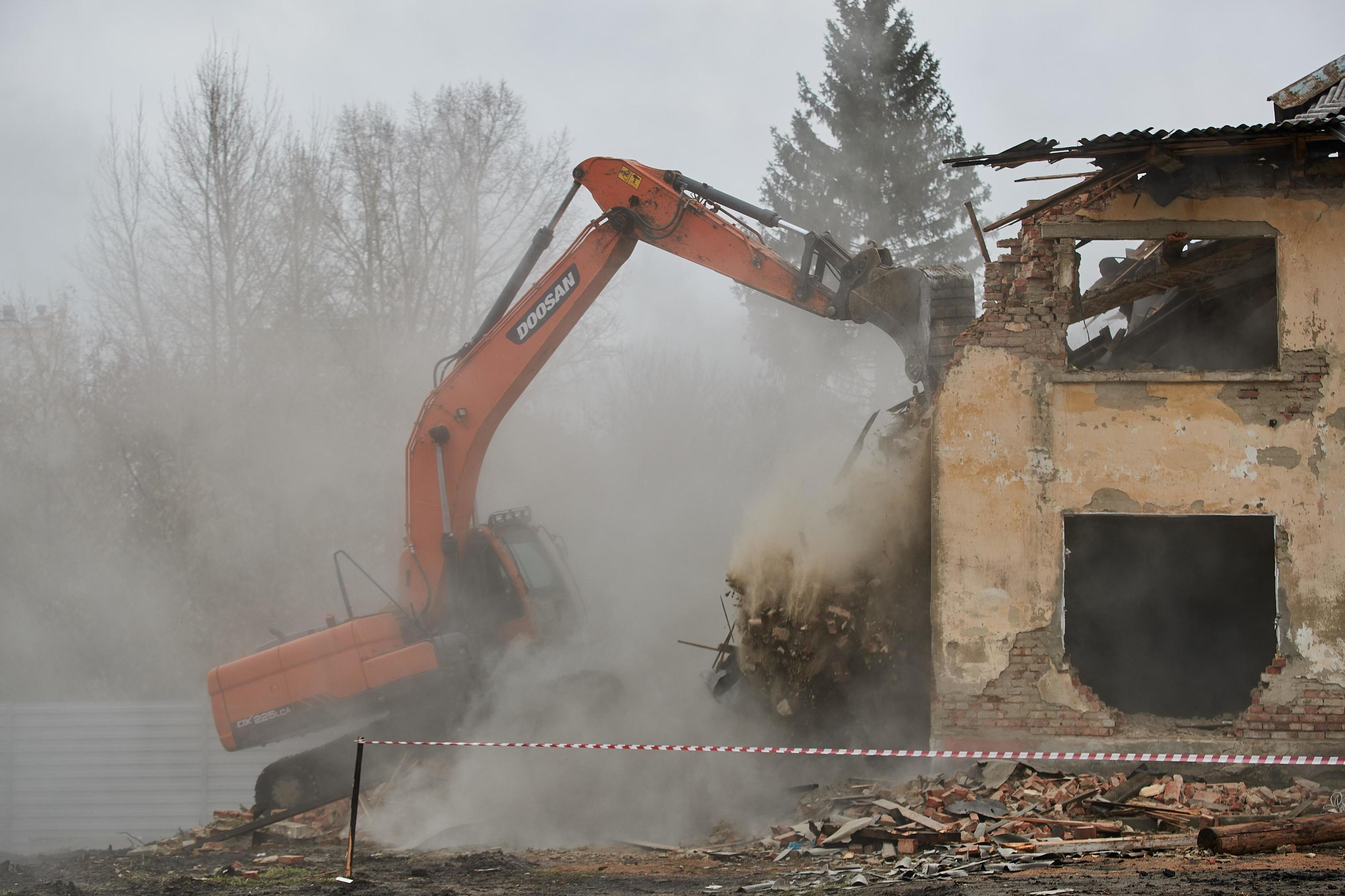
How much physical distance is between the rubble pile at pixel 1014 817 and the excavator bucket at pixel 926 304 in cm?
328

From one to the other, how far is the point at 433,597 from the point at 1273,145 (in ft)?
26.7

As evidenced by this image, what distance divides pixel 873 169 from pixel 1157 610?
59.3 feet

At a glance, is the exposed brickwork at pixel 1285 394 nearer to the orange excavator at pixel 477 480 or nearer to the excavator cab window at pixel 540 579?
the orange excavator at pixel 477 480

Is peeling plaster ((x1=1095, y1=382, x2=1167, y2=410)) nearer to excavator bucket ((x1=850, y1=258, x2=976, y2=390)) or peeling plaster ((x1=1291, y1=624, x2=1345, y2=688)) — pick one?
excavator bucket ((x1=850, y1=258, x2=976, y2=390))

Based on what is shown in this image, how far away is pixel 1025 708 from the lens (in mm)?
8562

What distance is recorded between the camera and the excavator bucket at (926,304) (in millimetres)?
8781

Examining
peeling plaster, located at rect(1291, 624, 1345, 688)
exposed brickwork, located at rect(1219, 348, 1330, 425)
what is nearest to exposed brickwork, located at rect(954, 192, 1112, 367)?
exposed brickwork, located at rect(1219, 348, 1330, 425)

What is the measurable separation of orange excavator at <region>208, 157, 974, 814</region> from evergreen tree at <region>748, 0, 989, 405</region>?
49.6 feet

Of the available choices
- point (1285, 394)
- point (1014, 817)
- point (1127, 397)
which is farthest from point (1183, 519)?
point (1014, 817)

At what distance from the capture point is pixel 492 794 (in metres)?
9.27

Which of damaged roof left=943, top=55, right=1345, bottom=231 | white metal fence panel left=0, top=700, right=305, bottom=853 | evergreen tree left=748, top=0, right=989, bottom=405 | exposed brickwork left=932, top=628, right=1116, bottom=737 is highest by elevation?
evergreen tree left=748, top=0, right=989, bottom=405

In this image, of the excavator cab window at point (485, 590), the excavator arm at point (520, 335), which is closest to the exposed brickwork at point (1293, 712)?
the excavator arm at point (520, 335)

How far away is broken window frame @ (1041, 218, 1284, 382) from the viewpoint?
337 inches

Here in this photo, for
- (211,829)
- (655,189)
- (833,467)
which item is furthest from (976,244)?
(211,829)
